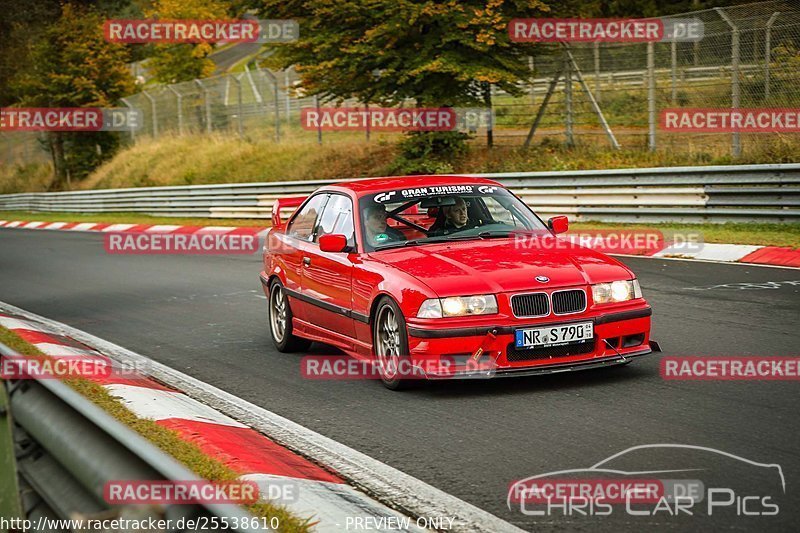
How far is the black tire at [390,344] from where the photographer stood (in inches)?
293

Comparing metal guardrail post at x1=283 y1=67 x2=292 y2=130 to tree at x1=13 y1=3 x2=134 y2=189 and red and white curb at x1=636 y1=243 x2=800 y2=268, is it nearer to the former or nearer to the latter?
Answer: tree at x1=13 y1=3 x2=134 y2=189

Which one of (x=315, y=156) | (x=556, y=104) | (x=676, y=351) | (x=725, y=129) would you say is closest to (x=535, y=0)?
(x=556, y=104)

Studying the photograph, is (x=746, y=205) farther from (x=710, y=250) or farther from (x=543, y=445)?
(x=543, y=445)

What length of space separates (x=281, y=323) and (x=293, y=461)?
12.9ft

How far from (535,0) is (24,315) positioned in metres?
12.9

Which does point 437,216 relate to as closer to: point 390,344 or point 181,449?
point 390,344

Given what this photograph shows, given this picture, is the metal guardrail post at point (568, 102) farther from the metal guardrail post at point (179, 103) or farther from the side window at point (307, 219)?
the metal guardrail post at point (179, 103)

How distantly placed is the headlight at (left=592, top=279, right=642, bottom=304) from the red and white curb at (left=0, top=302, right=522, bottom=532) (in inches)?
85.7

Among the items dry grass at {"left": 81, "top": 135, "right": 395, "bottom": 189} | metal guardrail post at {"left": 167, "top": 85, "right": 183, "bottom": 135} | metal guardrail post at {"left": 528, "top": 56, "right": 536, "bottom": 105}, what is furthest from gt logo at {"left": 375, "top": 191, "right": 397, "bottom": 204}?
metal guardrail post at {"left": 167, "top": 85, "right": 183, "bottom": 135}

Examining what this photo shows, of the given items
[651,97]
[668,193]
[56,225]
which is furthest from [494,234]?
[56,225]

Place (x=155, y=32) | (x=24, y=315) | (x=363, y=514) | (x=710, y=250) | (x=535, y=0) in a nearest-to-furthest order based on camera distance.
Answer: (x=363, y=514), (x=24, y=315), (x=710, y=250), (x=535, y=0), (x=155, y=32)

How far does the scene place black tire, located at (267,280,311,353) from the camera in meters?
9.63

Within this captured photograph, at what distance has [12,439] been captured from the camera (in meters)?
3.76

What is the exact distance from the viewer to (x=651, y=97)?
67.2ft
